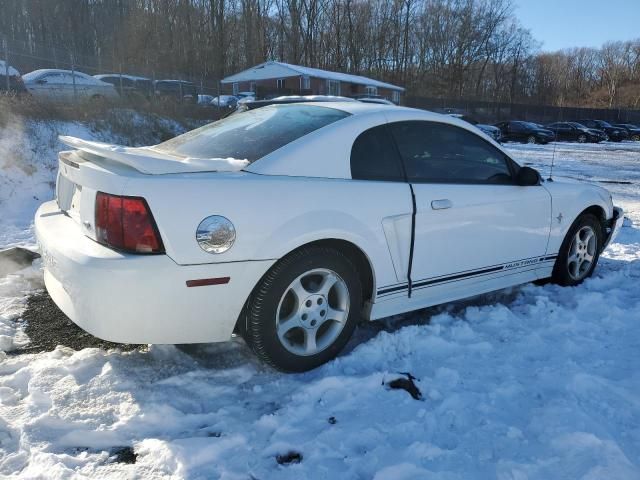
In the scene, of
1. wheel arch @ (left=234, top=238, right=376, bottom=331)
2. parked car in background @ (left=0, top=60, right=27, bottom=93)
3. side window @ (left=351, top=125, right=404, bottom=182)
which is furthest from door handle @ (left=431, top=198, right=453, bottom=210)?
parked car in background @ (left=0, top=60, right=27, bottom=93)

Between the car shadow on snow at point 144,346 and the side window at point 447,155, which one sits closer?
the car shadow on snow at point 144,346

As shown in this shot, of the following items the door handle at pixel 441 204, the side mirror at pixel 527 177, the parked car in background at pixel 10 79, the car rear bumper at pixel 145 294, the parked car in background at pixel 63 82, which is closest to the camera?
the car rear bumper at pixel 145 294

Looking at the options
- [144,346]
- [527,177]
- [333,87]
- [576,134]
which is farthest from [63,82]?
[576,134]

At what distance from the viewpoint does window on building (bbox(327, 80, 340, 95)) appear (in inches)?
1721

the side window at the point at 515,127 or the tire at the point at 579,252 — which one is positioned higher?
the side window at the point at 515,127

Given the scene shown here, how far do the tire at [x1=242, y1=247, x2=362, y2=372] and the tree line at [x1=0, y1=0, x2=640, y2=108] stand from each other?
29.0 m

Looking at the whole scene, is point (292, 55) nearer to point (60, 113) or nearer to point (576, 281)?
point (60, 113)

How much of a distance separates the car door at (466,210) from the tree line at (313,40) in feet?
93.9

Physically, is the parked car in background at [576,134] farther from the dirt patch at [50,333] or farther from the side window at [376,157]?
the dirt patch at [50,333]

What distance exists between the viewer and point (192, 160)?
2.72 m

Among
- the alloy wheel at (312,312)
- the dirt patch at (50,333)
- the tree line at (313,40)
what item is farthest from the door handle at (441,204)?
the tree line at (313,40)

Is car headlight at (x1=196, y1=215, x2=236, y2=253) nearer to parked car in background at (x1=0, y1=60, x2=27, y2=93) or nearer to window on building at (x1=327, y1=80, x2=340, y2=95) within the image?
parked car in background at (x1=0, y1=60, x2=27, y2=93)

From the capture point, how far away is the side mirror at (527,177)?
3.84 metres

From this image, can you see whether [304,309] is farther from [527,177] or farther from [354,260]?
[527,177]
